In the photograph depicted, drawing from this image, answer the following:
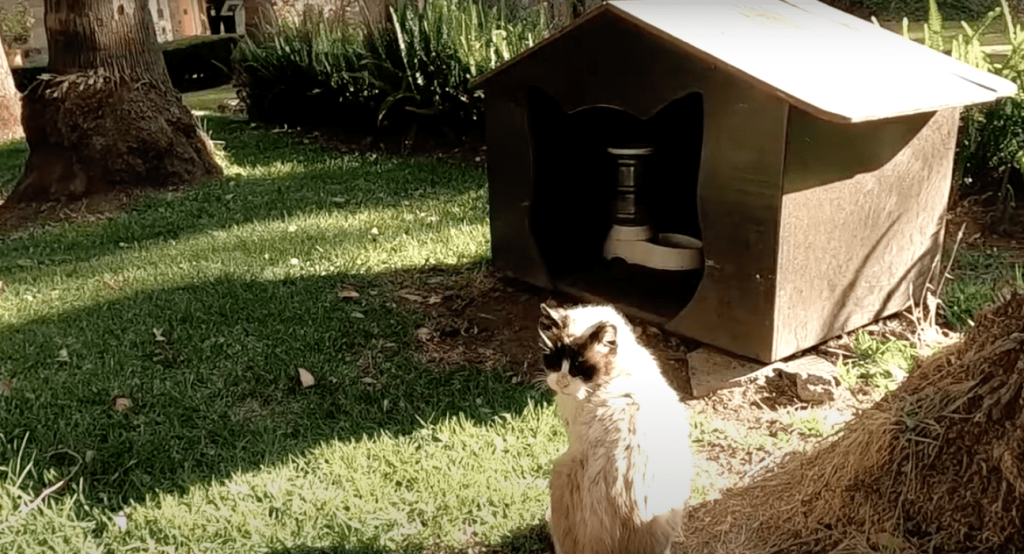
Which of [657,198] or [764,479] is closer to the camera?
[764,479]

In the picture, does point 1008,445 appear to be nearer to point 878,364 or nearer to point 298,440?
point 878,364

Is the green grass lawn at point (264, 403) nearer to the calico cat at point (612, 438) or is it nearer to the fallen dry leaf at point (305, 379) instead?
the fallen dry leaf at point (305, 379)

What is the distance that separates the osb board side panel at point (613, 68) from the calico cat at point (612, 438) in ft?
5.34

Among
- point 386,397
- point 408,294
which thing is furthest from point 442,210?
point 386,397

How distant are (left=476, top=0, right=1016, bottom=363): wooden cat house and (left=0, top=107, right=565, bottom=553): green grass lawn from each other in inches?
37.9

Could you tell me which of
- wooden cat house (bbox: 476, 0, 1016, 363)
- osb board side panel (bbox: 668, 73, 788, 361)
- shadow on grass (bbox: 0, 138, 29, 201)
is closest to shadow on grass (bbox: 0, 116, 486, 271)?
shadow on grass (bbox: 0, 138, 29, 201)

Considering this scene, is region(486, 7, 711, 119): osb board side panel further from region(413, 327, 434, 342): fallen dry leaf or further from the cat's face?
the cat's face

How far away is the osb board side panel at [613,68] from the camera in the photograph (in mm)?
3529

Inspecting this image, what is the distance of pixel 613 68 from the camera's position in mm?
3766

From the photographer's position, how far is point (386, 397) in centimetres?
367

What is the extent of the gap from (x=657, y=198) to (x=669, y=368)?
56.5 inches

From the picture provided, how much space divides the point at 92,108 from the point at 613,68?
4.84 metres

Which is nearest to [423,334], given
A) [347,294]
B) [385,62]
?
[347,294]

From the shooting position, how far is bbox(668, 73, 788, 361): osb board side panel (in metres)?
3.34
